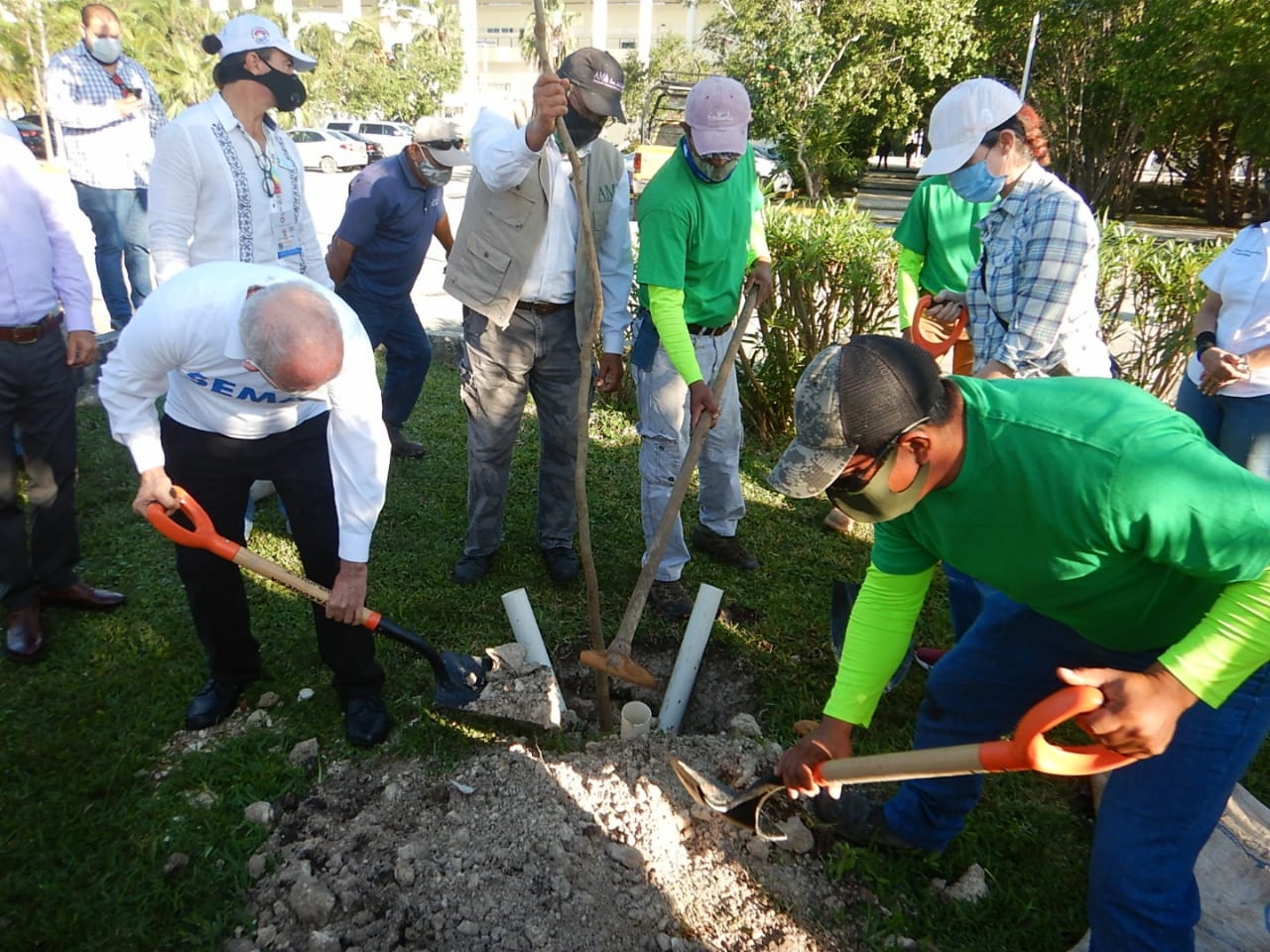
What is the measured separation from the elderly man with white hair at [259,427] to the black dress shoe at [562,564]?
3.81ft

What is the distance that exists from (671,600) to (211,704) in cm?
183

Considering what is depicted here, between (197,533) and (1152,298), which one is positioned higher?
(1152,298)

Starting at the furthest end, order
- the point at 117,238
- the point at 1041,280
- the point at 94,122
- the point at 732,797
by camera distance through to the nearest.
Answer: the point at 117,238 < the point at 94,122 < the point at 1041,280 < the point at 732,797

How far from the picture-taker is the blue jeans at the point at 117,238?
18.7 ft

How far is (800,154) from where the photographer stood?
47.3 feet

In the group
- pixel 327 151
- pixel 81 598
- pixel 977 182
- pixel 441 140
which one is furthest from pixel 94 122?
pixel 327 151

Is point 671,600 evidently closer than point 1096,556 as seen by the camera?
No

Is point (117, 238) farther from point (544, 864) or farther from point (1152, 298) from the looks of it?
point (1152, 298)

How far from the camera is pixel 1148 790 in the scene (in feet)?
5.79

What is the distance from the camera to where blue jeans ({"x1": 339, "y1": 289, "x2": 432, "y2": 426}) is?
4.79m

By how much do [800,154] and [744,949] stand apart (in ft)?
46.5

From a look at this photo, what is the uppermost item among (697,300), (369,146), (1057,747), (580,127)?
(580,127)

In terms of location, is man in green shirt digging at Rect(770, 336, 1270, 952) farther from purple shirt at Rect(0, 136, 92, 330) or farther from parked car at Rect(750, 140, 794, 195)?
parked car at Rect(750, 140, 794, 195)

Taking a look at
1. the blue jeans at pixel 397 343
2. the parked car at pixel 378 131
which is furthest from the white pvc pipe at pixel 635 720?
the parked car at pixel 378 131
